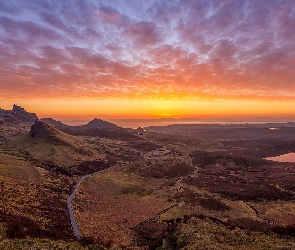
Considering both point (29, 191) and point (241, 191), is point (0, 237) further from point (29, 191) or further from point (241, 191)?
point (241, 191)

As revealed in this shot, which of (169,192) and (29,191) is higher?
(29,191)

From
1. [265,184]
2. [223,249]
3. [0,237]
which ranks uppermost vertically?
[0,237]

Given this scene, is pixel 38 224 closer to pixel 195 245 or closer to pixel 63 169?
pixel 195 245

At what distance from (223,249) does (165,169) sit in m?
83.3

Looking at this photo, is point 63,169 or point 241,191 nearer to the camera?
point 241,191

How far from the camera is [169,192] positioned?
279ft

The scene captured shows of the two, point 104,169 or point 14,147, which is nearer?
point 104,169

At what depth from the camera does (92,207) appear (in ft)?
218

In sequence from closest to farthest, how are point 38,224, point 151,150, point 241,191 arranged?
point 38,224
point 241,191
point 151,150

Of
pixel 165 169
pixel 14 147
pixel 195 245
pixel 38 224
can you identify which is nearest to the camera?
pixel 195 245

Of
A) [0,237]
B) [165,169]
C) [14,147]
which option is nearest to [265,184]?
[165,169]

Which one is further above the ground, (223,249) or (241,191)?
(223,249)

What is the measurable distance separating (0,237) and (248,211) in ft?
181

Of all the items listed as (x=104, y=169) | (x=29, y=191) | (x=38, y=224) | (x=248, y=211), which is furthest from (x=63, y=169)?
(x=248, y=211)
